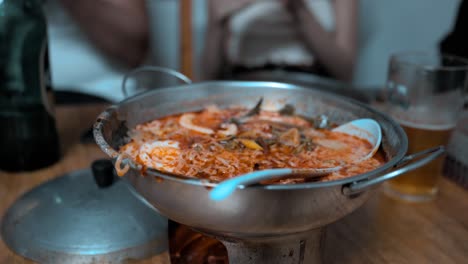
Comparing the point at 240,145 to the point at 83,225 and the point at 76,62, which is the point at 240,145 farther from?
the point at 76,62

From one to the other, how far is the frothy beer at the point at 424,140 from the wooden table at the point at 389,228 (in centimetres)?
4

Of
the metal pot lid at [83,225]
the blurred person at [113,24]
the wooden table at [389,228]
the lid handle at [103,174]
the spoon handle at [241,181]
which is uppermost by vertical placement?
the blurred person at [113,24]

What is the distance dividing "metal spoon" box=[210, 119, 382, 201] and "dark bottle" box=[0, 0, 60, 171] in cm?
70

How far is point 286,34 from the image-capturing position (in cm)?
247

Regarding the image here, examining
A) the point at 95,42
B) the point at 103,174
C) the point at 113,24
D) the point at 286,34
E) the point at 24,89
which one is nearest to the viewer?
the point at 103,174

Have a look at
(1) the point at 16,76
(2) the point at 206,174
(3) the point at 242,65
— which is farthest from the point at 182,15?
(2) the point at 206,174

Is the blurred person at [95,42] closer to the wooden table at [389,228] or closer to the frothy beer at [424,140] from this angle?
the wooden table at [389,228]

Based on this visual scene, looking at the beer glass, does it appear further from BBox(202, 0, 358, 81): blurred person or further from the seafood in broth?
Result: BBox(202, 0, 358, 81): blurred person

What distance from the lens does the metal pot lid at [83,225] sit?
0.75 m

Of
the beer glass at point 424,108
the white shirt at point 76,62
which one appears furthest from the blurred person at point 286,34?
the beer glass at point 424,108

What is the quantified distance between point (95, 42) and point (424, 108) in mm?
1534

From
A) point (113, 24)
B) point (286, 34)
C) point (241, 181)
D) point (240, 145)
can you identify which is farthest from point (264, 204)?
point (286, 34)

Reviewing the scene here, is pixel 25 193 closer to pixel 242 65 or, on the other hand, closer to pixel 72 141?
pixel 72 141

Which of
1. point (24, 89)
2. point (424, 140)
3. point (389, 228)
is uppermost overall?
point (24, 89)
